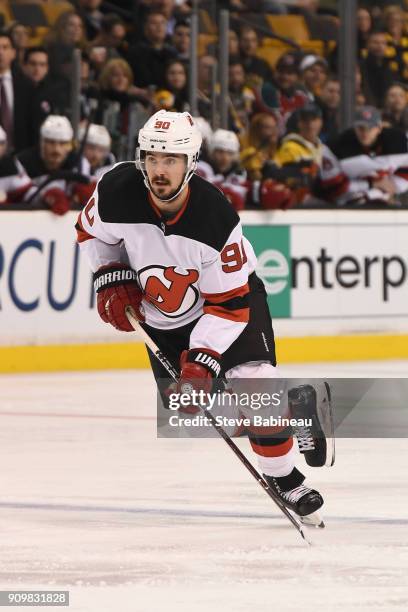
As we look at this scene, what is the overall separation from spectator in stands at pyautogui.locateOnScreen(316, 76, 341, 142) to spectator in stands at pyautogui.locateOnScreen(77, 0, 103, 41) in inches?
70.5

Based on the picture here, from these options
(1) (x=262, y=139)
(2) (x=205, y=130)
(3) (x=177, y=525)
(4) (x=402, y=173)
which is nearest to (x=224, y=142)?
(2) (x=205, y=130)

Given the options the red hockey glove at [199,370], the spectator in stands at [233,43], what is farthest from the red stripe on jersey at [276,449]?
the spectator in stands at [233,43]

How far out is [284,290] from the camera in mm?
11031

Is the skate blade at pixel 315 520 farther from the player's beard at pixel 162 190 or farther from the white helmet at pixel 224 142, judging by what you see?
the white helmet at pixel 224 142

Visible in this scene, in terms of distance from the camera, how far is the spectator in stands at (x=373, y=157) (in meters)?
11.5

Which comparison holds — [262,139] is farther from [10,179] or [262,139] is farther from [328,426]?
[328,426]

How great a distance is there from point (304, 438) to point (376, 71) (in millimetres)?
7578

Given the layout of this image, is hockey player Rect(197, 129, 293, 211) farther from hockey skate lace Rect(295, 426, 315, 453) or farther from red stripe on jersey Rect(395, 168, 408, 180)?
hockey skate lace Rect(295, 426, 315, 453)

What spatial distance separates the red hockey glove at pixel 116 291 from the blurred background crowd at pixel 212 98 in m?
4.93

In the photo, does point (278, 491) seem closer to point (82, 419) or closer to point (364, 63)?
point (82, 419)

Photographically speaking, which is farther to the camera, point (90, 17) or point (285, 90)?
point (285, 90)

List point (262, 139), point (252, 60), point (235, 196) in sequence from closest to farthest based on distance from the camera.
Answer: point (235, 196) → point (262, 139) → point (252, 60)

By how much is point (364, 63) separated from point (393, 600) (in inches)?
348

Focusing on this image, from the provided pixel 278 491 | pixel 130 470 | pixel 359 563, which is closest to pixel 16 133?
pixel 130 470
